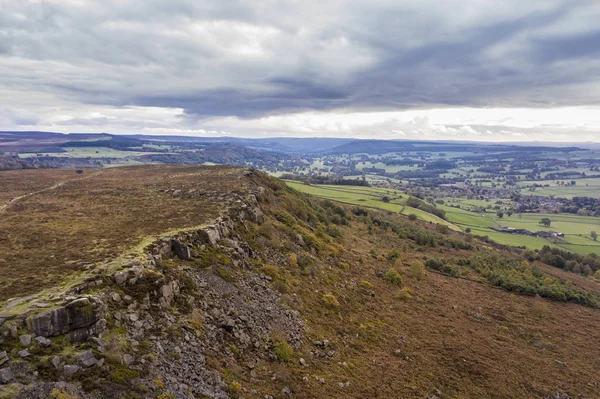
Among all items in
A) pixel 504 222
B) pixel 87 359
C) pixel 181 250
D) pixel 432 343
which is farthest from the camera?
pixel 504 222

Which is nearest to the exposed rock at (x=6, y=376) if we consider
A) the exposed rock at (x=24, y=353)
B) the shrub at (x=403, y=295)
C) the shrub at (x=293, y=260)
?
the exposed rock at (x=24, y=353)

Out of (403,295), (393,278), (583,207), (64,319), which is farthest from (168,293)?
(583,207)

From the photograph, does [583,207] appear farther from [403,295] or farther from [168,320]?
[168,320]

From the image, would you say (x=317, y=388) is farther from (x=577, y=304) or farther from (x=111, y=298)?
(x=577, y=304)

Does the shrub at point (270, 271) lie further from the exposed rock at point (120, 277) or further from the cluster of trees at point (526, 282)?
the cluster of trees at point (526, 282)

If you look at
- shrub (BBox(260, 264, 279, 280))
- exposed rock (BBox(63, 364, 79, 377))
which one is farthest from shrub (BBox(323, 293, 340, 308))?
exposed rock (BBox(63, 364, 79, 377))

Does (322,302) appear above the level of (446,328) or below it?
above

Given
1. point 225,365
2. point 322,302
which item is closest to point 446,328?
point 322,302

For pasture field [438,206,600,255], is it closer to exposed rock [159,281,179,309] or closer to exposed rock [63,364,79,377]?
exposed rock [159,281,179,309]
